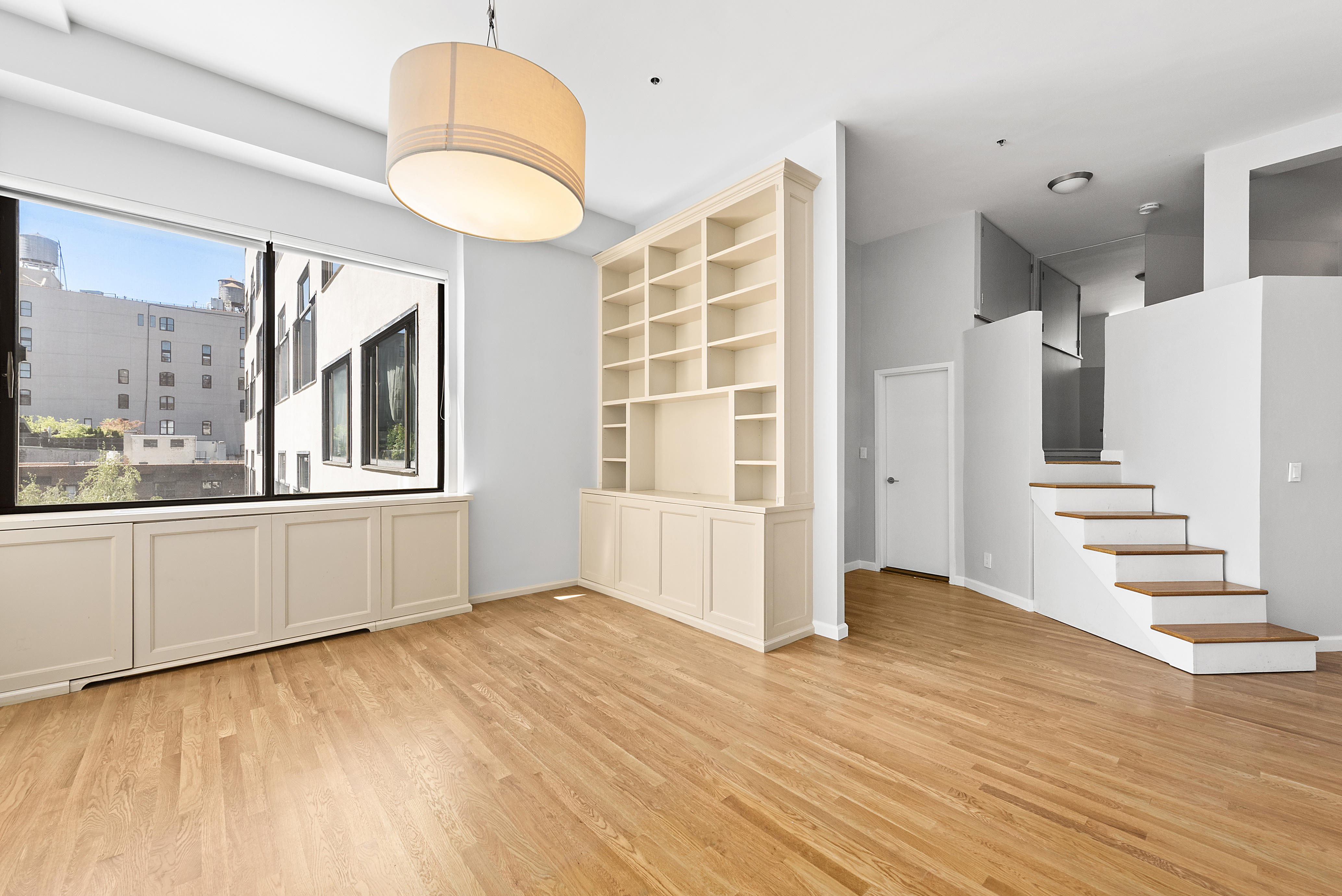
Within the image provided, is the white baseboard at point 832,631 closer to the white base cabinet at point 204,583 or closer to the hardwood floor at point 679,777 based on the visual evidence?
the hardwood floor at point 679,777

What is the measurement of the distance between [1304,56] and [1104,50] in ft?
3.67

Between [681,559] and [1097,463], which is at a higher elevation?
[1097,463]

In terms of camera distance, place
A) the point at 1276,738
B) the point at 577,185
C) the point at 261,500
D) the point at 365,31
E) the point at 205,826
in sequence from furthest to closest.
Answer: the point at 261,500 < the point at 365,31 < the point at 1276,738 < the point at 577,185 < the point at 205,826

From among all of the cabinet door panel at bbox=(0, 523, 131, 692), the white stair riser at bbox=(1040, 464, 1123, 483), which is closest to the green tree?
the cabinet door panel at bbox=(0, 523, 131, 692)

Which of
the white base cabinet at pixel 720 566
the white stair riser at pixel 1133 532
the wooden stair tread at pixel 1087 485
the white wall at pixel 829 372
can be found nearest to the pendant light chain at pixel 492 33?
the white wall at pixel 829 372

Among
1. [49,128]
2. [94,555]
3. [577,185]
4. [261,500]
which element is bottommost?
[94,555]

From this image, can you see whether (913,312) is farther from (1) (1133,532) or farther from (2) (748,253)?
(1) (1133,532)

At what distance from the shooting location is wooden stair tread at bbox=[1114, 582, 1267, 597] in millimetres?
3396

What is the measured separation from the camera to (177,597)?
3.20m

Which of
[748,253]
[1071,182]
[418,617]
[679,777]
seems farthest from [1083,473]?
[418,617]

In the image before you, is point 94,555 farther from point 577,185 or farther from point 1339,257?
point 1339,257

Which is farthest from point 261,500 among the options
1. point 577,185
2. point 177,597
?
point 577,185

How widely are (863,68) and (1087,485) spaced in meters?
3.42

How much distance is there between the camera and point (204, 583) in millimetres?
3277
